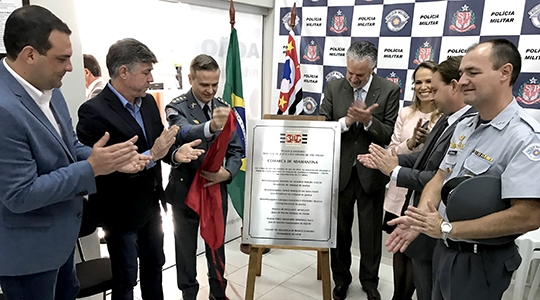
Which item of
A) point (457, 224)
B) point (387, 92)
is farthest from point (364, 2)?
point (457, 224)

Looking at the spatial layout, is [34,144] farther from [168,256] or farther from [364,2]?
[364,2]

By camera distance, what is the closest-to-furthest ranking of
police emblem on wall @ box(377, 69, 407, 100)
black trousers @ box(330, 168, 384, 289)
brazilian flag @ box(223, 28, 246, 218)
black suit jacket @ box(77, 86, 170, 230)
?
black suit jacket @ box(77, 86, 170, 230)
black trousers @ box(330, 168, 384, 289)
police emblem on wall @ box(377, 69, 407, 100)
brazilian flag @ box(223, 28, 246, 218)

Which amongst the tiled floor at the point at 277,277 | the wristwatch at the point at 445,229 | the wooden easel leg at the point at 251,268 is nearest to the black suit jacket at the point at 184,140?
the wooden easel leg at the point at 251,268

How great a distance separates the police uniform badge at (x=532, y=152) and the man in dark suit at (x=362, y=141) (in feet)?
3.60

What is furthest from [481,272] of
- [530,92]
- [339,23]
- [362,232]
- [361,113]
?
[339,23]

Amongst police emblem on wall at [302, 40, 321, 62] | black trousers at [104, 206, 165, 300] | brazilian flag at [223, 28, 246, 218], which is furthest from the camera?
police emblem on wall at [302, 40, 321, 62]

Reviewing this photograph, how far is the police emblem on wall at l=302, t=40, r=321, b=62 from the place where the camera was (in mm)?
3439

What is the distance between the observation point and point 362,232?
2703 mm

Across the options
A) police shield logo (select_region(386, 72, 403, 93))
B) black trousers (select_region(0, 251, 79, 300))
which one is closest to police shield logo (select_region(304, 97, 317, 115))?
police shield logo (select_region(386, 72, 403, 93))

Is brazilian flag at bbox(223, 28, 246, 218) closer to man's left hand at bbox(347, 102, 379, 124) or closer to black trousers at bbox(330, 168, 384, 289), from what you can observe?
black trousers at bbox(330, 168, 384, 289)

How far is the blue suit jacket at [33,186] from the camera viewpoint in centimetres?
127

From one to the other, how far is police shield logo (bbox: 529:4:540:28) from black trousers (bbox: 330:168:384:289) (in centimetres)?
142

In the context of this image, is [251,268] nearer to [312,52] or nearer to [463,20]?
[312,52]

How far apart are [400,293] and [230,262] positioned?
140cm
